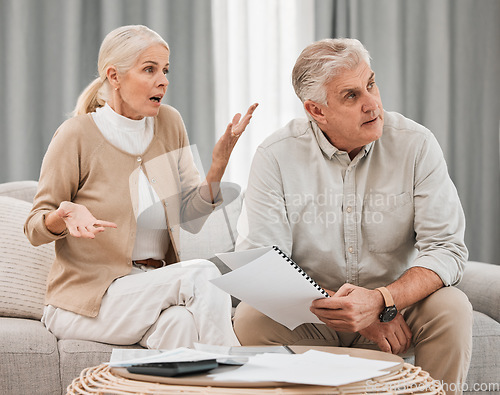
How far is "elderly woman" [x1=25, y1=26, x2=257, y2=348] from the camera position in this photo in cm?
170

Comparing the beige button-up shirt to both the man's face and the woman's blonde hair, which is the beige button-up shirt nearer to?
the man's face

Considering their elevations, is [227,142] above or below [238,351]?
above

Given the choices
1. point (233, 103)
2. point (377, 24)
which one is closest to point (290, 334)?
point (233, 103)

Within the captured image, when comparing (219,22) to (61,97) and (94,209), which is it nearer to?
(61,97)

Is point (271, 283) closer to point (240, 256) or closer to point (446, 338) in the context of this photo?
point (240, 256)

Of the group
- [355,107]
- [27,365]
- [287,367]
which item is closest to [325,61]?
[355,107]

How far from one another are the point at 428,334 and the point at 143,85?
1.11m

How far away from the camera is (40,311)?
6.40 feet

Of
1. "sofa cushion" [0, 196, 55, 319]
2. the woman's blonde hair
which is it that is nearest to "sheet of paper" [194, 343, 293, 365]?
"sofa cushion" [0, 196, 55, 319]

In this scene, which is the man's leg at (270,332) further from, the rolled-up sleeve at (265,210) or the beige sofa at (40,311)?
the beige sofa at (40,311)

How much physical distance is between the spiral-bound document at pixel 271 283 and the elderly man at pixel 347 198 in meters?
0.17

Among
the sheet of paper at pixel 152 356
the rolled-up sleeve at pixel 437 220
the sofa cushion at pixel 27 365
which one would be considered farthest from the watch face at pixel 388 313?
the sofa cushion at pixel 27 365

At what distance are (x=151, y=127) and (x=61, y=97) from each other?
4.08ft

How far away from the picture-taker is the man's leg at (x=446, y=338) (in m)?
1.42
